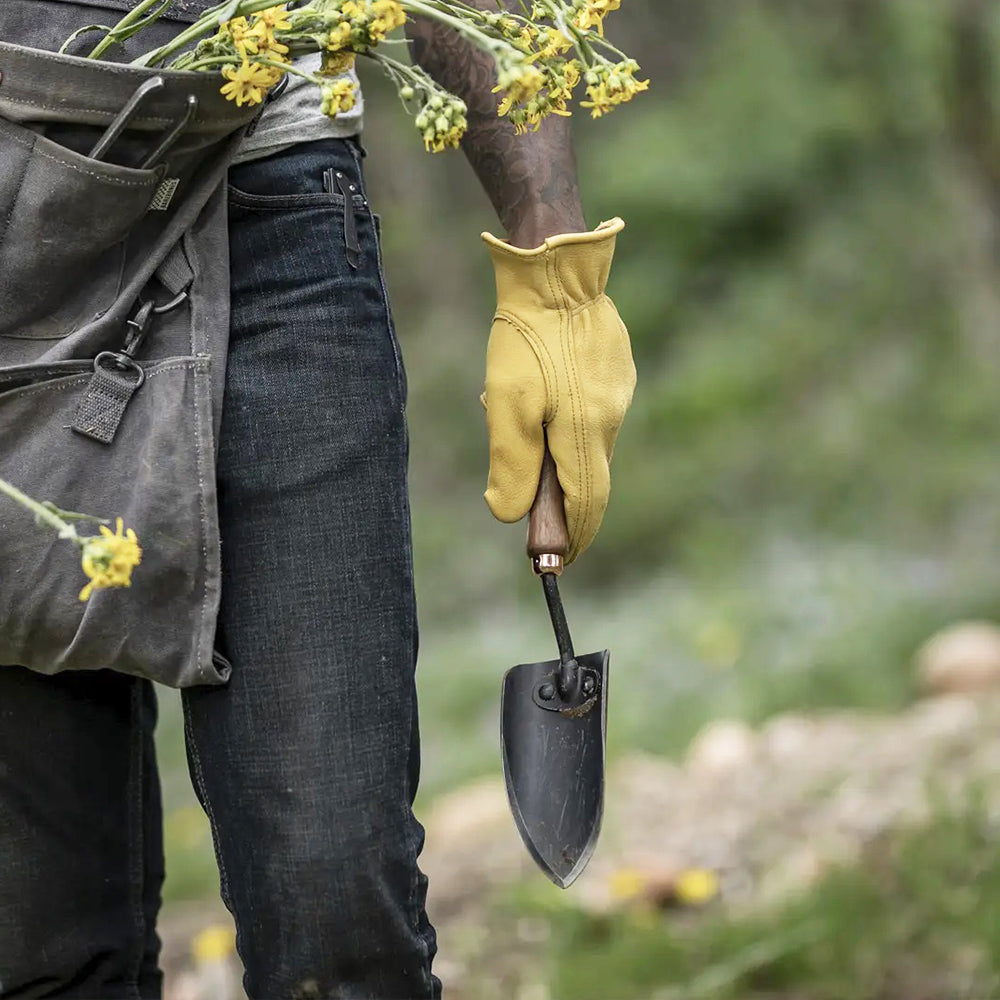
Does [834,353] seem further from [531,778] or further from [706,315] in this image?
[531,778]

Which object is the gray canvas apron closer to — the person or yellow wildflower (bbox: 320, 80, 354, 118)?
the person

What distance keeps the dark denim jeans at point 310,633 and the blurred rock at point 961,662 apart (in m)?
3.25

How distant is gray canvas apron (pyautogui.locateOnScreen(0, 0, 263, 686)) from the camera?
1.46m

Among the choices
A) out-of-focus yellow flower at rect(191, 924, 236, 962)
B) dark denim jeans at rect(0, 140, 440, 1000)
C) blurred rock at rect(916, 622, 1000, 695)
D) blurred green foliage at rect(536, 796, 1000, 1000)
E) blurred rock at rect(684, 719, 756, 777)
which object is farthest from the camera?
blurred rock at rect(916, 622, 1000, 695)

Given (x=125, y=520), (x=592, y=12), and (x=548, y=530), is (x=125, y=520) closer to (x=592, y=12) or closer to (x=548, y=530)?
(x=548, y=530)

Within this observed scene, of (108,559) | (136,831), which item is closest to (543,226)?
(108,559)

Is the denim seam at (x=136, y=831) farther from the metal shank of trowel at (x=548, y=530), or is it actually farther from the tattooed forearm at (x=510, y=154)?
the tattooed forearm at (x=510, y=154)

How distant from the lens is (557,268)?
168 cm

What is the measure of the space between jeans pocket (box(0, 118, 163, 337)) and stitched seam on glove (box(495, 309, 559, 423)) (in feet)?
1.40

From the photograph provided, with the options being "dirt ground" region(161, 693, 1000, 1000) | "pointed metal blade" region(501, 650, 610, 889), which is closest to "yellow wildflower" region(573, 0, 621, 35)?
"pointed metal blade" region(501, 650, 610, 889)

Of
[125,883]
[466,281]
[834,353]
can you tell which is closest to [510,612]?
[834,353]

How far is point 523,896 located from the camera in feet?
10.3

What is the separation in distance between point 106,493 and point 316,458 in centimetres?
21

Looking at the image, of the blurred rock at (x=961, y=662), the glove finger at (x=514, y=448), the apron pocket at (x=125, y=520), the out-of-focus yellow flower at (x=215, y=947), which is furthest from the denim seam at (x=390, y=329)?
the blurred rock at (x=961, y=662)
